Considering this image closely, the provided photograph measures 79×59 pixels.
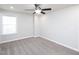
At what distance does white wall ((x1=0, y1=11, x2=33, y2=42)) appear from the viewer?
589cm

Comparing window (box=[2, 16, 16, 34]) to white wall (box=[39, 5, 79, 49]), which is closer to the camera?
white wall (box=[39, 5, 79, 49])

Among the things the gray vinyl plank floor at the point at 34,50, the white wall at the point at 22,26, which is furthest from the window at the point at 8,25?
the gray vinyl plank floor at the point at 34,50

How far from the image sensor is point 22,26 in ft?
23.5

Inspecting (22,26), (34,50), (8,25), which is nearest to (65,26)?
(34,50)

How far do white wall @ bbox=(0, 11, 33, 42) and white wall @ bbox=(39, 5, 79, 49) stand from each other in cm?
222

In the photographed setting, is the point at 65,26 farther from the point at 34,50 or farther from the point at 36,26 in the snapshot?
the point at 36,26

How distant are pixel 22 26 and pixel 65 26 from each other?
392 centimetres

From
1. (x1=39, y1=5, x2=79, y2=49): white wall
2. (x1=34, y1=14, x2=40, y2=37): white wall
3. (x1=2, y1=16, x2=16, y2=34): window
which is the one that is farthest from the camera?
(x1=34, y1=14, x2=40, y2=37): white wall

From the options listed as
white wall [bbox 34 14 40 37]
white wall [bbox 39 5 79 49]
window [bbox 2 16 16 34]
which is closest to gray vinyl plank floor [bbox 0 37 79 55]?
white wall [bbox 39 5 79 49]

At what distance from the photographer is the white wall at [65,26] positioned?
4.04 meters

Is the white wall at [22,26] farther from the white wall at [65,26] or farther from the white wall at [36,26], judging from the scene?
the white wall at [65,26]

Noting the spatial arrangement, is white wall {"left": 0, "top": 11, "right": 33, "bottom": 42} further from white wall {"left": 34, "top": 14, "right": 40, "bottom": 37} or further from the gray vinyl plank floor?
the gray vinyl plank floor

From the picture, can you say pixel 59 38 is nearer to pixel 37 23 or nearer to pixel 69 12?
pixel 69 12
